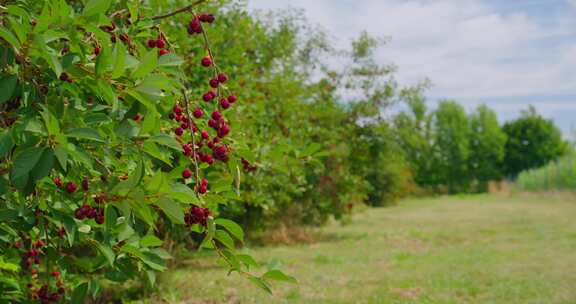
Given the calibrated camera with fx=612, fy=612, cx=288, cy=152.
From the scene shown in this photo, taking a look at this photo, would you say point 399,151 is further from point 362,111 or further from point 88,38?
point 88,38

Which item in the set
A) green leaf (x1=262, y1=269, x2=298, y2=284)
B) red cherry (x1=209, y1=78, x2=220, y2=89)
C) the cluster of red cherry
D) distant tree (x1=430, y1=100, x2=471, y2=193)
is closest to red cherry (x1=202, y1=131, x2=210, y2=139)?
red cherry (x1=209, y1=78, x2=220, y2=89)

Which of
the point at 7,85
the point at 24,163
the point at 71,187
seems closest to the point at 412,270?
the point at 71,187

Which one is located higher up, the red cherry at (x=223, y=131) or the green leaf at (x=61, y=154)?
the red cherry at (x=223, y=131)

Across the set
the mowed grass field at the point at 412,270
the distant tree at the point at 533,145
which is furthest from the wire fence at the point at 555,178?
the mowed grass field at the point at 412,270

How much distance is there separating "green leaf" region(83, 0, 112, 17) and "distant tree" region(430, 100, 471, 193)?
52.0 meters

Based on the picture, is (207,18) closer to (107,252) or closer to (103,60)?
(103,60)

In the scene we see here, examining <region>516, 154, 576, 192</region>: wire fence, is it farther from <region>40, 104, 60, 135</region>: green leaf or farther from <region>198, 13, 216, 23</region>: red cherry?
<region>40, 104, 60, 135</region>: green leaf

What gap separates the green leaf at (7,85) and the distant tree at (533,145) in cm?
5924

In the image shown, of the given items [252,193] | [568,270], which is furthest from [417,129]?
[252,193]

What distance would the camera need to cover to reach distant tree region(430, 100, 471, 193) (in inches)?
2073

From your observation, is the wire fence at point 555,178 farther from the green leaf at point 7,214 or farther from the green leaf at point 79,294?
the green leaf at point 7,214

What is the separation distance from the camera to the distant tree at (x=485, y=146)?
5350 centimetres

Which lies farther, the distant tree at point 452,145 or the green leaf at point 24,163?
the distant tree at point 452,145

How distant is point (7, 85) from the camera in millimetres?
1896
